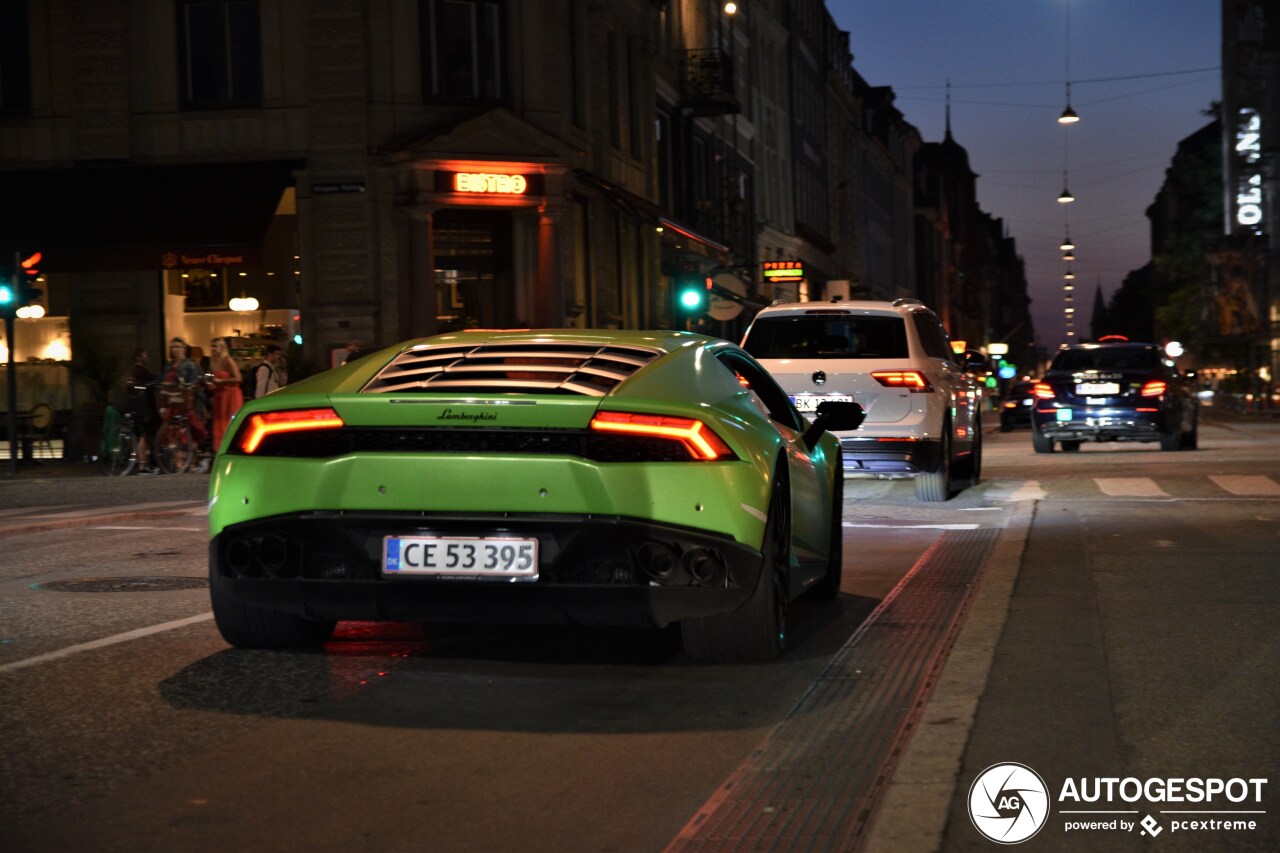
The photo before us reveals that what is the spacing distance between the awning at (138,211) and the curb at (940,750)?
74.1 ft

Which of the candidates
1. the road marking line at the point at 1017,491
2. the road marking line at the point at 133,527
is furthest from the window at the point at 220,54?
the road marking line at the point at 133,527

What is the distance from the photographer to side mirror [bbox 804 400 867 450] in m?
8.83

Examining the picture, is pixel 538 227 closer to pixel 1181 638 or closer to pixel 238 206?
pixel 238 206

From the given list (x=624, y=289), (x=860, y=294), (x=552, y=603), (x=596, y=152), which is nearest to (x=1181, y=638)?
(x=552, y=603)

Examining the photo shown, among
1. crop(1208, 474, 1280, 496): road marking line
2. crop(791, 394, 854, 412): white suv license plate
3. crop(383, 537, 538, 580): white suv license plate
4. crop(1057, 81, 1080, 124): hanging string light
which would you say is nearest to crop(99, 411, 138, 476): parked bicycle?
crop(791, 394, 854, 412): white suv license plate

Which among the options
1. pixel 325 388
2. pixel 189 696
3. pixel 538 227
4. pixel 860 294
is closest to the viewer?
pixel 189 696

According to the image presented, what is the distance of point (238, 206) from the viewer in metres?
30.3

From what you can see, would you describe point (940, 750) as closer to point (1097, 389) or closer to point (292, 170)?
point (1097, 389)

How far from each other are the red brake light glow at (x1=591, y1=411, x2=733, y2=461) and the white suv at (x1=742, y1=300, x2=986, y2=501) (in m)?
9.71

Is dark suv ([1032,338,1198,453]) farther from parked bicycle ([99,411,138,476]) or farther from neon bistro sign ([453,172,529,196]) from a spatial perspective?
parked bicycle ([99,411,138,476])

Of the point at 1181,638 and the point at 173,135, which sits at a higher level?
the point at 173,135

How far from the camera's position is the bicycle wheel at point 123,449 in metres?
24.2

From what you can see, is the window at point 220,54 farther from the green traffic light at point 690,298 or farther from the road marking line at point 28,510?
the road marking line at point 28,510

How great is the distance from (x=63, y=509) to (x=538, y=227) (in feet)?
55.5
